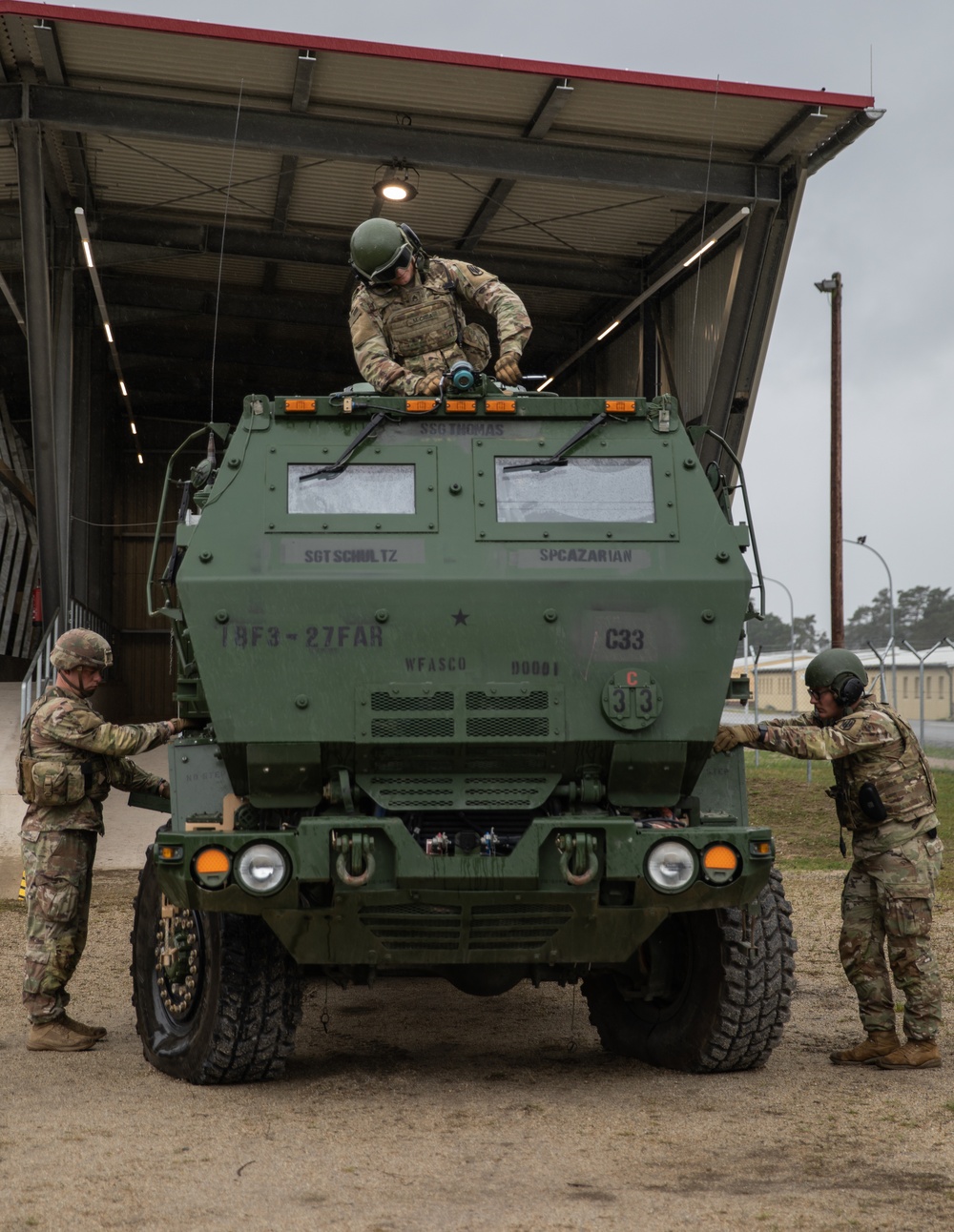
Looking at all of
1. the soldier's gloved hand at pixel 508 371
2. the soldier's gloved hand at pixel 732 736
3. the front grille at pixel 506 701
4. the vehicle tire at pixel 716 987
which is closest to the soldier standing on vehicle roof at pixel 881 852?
the soldier's gloved hand at pixel 732 736

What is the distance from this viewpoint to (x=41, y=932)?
22.0ft

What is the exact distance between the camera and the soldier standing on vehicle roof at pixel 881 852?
6.12 meters

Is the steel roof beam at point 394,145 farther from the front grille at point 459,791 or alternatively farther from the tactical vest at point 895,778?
the front grille at point 459,791

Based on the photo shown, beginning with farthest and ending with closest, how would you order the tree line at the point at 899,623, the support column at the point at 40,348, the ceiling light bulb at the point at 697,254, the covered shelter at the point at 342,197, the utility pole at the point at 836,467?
1. the tree line at the point at 899,623
2. the utility pole at the point at 836,467
3. the ceiling light bulb at the point at 697,254
4. the support column at the point at 40,348
5. the covered shelter at the point at 342,197

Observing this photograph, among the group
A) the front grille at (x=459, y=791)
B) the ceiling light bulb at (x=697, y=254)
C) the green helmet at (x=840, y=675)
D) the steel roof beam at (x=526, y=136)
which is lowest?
the front grille at (x=459, y=791)

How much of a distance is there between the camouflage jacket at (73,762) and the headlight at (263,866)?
1.39m

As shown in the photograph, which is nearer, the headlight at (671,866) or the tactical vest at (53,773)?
the headlight at (671,866)

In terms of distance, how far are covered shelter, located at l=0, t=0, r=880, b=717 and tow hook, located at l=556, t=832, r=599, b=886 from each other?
548cm

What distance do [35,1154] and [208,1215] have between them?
3.15 feet

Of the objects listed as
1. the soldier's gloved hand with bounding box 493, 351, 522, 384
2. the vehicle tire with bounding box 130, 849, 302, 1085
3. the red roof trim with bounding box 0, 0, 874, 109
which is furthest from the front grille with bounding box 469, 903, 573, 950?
the red roof trim with bounding box 0, 0, 874, 109

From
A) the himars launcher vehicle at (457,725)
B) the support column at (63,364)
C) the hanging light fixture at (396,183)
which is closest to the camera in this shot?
the himars launcher vehicle at (457,725)

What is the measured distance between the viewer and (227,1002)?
554 centimetres

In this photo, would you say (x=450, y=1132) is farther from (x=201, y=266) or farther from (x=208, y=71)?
(x=201, y=266)

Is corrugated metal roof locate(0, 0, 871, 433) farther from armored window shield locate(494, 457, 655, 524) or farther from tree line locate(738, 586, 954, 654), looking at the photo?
tree line locate(738, 586, 954, 654)
